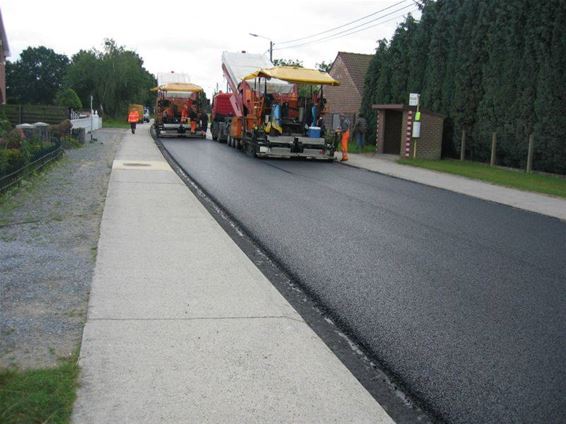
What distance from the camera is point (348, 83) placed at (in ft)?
137

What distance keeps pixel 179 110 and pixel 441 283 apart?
1246 inches

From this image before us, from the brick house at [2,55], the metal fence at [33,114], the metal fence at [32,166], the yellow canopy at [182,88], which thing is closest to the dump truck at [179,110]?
the yellow canopy at [182,88]

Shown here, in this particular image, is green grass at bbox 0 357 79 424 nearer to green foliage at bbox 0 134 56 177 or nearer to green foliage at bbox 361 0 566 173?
green foliage at bbox 0 134 56 177

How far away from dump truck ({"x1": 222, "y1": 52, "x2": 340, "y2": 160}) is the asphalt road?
355 inches

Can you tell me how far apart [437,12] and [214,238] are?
22.9 meters

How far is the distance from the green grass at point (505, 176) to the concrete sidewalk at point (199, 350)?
1144cm

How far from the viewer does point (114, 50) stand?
2749 inches

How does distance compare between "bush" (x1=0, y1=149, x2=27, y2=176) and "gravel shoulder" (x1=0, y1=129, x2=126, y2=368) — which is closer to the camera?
"gravel shoulder" (x1=0, y1=129, x2=126, y2=368)

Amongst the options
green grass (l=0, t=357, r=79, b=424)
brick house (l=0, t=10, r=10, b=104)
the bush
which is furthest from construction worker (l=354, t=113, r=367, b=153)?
green grass (l=0, t=357, r=79, b=424)

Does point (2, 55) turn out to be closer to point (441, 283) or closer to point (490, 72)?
point (490, 72)

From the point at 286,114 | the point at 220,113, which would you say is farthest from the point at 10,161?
the point at 220,113

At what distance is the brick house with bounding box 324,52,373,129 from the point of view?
134 ft

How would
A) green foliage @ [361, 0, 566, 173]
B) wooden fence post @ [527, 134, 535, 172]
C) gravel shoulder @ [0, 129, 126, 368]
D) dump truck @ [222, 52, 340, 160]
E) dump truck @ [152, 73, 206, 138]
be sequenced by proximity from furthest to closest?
1. dump truck @ [152, 73, 206, 138]
2. dump truck @ [222, 52, 340, 160]
3. wooden fence post @ [527, 134, 535, 172]
4. green foliage @ [361, 0, 566, 173]
5. gravel shoulder @ [0, 129, 126, 368]

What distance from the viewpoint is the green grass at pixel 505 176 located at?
16.9 metres
